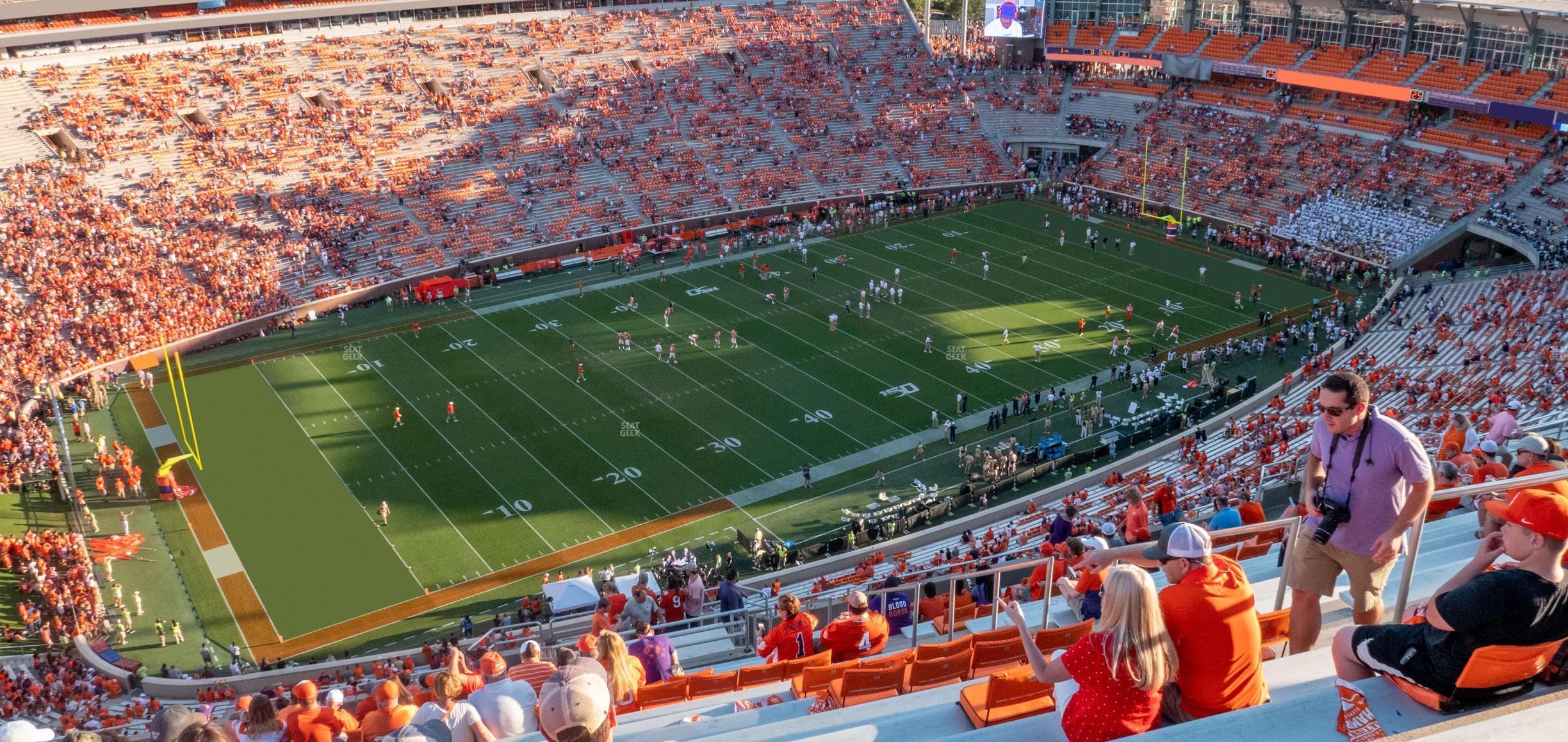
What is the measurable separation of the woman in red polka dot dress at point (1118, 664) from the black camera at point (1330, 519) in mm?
2009

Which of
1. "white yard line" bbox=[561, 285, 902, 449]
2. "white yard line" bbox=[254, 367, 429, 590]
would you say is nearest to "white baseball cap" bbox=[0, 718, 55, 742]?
"white yard line" bbox=[254, 367, 429, 590]

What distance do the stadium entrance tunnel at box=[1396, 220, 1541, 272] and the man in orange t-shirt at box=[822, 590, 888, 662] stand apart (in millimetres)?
37307

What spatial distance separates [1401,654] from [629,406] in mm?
27770

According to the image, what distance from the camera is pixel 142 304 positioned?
121ft

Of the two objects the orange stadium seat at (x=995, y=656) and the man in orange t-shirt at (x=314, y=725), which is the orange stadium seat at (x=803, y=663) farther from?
the man in orange t-shirt at (x=314, y=725)

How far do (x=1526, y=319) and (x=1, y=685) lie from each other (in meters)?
34.8

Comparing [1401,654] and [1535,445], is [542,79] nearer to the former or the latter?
[1535,445]

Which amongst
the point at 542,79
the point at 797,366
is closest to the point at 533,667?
the point at 797,366

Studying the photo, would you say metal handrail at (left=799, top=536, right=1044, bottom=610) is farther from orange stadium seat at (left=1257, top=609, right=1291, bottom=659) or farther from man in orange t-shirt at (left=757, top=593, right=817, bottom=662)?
orange stadium seat at (left=1257, top=609, right=1291, bottom=659)

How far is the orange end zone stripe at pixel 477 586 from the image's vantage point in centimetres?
2212

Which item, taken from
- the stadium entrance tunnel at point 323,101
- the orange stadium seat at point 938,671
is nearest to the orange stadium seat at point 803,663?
the orange stadium seat at point 938,671

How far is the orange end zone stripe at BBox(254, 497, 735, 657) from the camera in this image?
22.1 meters

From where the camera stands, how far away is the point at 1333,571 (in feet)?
22.9

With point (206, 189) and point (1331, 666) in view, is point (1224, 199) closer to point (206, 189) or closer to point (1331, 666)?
point (206, 189)
